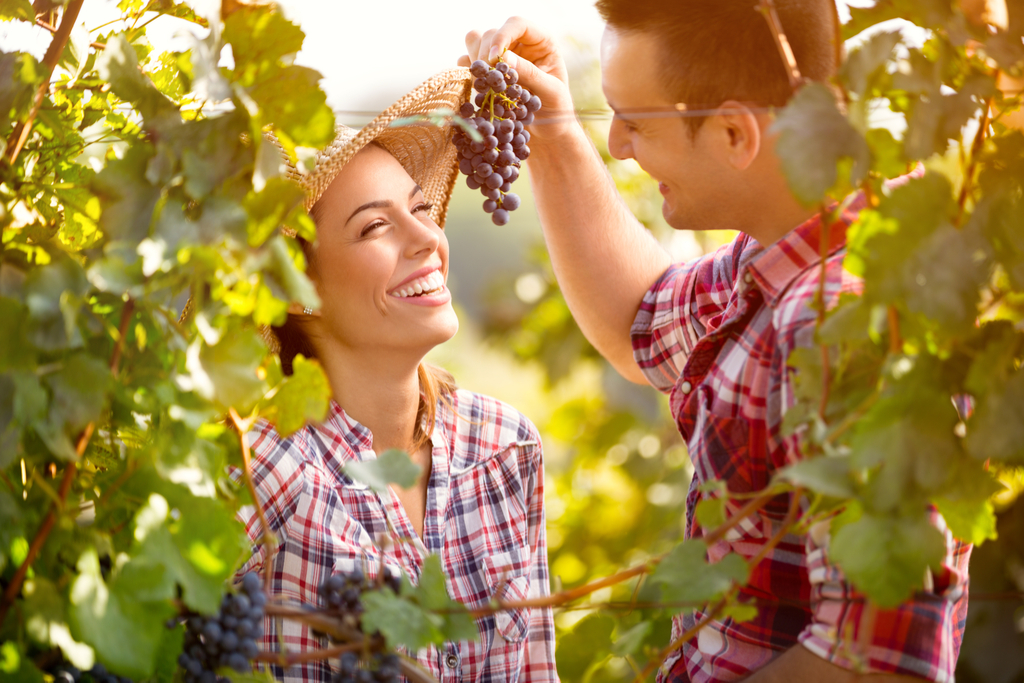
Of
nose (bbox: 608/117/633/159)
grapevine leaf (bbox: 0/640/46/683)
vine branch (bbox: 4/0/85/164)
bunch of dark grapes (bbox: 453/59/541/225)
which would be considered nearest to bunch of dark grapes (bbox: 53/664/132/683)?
grapevine leaf (bbox: 0/640/46/683)

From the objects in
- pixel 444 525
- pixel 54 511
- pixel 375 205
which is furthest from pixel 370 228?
pixel 54 511

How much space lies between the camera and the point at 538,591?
140 cm

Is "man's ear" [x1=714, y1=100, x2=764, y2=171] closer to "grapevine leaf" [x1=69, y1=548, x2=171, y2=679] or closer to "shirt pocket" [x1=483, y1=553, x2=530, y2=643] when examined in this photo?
"shirt pocket" [x1=483, y1=553, x2=530, y2=643]

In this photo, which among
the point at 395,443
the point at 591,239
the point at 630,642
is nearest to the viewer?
the point at 630,642

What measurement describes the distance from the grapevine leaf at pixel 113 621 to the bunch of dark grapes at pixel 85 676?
0.27 ft

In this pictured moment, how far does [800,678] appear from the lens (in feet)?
2.72

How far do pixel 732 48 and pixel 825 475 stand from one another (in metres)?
0.75

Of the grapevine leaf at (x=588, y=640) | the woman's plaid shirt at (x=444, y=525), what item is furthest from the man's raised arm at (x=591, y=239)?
the grapevine leaf at (x=588, y=640)

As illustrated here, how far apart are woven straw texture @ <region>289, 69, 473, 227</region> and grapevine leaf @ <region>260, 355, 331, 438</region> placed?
0.45m

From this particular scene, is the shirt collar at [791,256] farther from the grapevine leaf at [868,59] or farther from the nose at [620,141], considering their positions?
the grapevine leaf at [868,59]

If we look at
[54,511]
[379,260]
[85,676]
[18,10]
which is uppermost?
[18,10]

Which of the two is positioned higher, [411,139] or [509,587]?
[411,139]

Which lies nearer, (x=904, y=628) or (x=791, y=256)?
(x=904, y=628)

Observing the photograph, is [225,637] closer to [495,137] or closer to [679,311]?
[495,137]
